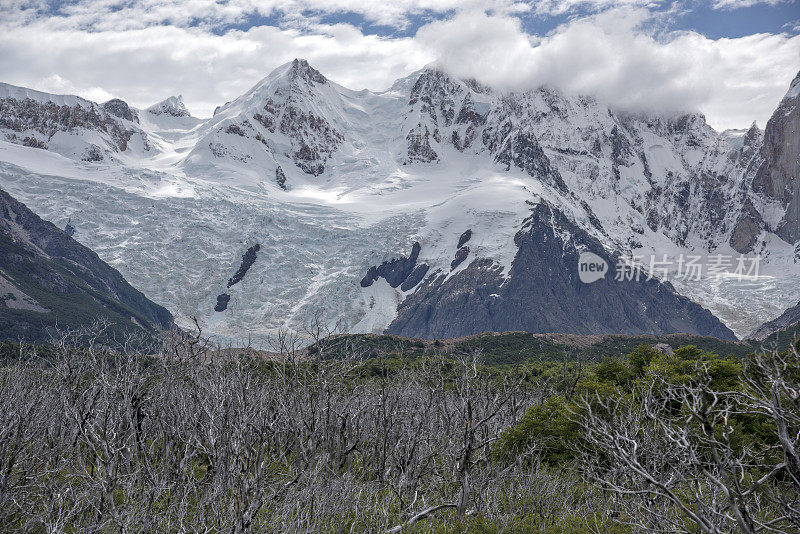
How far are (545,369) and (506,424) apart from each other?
3295 cm

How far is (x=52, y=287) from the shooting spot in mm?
160625

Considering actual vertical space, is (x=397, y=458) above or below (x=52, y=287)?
above

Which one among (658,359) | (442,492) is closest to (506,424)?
(658,359)

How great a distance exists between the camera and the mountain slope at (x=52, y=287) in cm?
13300

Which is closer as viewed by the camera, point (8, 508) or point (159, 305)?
point (8, 508)

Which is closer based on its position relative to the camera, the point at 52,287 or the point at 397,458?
the point at 397,458

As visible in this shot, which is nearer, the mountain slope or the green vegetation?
the green vegetation

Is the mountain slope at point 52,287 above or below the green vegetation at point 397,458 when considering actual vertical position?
below

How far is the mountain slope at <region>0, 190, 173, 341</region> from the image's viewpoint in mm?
133000

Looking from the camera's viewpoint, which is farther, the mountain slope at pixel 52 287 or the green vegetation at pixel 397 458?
the mountain slope at pixel 52 287

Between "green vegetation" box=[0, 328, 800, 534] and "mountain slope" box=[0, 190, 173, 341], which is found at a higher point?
"green vegetation" box=[0, 328, 800, 534]

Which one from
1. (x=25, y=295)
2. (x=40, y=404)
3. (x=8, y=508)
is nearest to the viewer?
(x=8, y=508)

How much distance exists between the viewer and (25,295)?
145 m

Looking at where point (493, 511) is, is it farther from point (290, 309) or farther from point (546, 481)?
point (290, 309)
